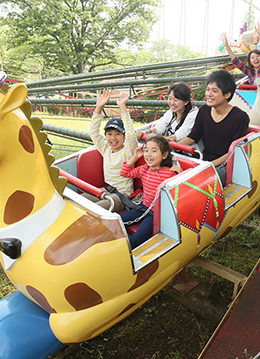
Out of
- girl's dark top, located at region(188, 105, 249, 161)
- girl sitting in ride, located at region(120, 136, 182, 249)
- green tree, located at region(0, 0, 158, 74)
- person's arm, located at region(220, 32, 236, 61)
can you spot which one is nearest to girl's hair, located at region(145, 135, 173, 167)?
girl sitting in ride, located at region(120, 136, 182, 249)

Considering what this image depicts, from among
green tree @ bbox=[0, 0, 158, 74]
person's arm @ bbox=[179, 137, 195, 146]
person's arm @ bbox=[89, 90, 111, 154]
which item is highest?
green tree @ bbox=[0, 0, 158, 74]

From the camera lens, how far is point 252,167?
200 cm

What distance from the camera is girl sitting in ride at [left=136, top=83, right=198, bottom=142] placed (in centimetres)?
216

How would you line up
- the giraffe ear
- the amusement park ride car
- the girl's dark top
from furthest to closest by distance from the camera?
the girl's dark top < the amusement park ride car < the giraffe ear

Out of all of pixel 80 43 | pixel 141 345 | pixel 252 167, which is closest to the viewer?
pixel 141 345

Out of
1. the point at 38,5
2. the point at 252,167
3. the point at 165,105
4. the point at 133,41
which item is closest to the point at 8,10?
the point at 38,5

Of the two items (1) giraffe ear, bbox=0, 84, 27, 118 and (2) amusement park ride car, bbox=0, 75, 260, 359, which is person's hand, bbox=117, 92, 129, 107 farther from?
(1) giraffe ear, bbox=0, 84, 27, 118

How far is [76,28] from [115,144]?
13318 millimetres

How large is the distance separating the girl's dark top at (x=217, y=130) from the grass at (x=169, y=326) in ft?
3.02

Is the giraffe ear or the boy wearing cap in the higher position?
the giraffe ear

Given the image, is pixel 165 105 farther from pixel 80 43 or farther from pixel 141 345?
pixel 80 43

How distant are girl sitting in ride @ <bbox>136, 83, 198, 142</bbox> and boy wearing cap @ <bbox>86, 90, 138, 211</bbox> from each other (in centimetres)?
24

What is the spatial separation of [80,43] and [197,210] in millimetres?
13655

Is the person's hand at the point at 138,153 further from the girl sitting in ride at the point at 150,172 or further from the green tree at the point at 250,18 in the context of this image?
the green tree at the point at 250,18
